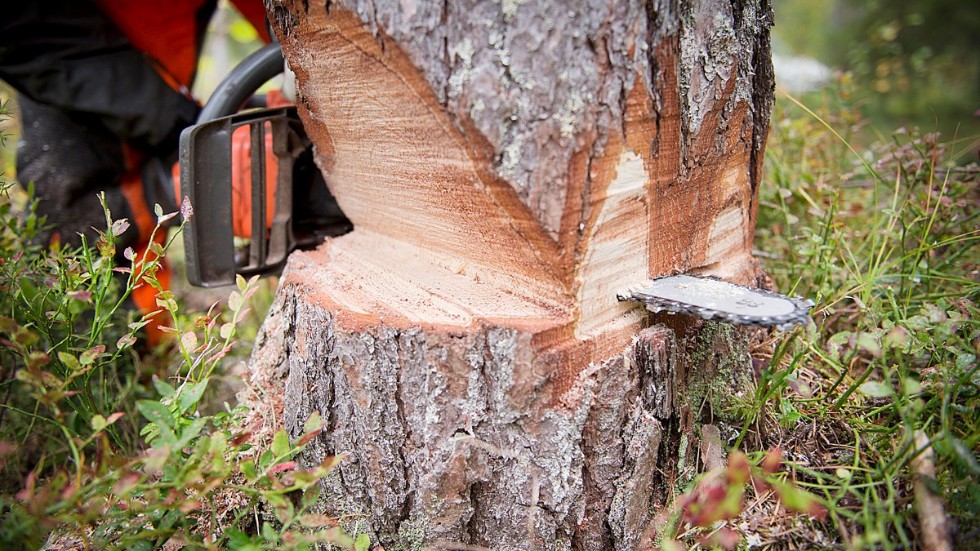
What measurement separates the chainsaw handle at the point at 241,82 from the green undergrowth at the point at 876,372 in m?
1.33

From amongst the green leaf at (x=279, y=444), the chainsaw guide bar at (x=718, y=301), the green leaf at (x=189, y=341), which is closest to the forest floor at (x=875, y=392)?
the chainsaw guide bar at (x=718, y=301)

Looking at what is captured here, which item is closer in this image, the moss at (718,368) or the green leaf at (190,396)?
the green leaf at (190,396)

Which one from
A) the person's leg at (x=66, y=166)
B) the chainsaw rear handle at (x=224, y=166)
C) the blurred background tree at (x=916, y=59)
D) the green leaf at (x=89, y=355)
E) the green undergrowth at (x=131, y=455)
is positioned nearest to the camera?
the green undergrowth at (x=131, y=455)

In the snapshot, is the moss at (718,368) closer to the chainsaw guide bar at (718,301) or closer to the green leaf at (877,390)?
the chainsaw guide bar at (718,301)

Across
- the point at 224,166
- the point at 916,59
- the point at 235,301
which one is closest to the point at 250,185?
the point at 224,166

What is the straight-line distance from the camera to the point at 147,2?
1.87m

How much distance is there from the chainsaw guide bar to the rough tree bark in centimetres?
4

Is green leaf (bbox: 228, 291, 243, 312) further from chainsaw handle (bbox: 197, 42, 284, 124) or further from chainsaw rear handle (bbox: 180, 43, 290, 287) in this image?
chainsaw handle (bbox: 197, 42, 284, 124)

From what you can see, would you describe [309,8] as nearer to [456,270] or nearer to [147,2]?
[456,270]

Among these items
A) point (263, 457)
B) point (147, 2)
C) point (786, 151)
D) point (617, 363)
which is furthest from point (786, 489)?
point (147, 2)

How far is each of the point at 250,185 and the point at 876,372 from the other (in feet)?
5.59

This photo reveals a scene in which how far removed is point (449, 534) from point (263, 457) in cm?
38

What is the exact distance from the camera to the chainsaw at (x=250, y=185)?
1.46 m

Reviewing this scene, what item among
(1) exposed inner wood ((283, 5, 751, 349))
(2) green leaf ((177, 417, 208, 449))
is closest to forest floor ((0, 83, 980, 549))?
(2) green leaf ((177, 417, 208, 449))
